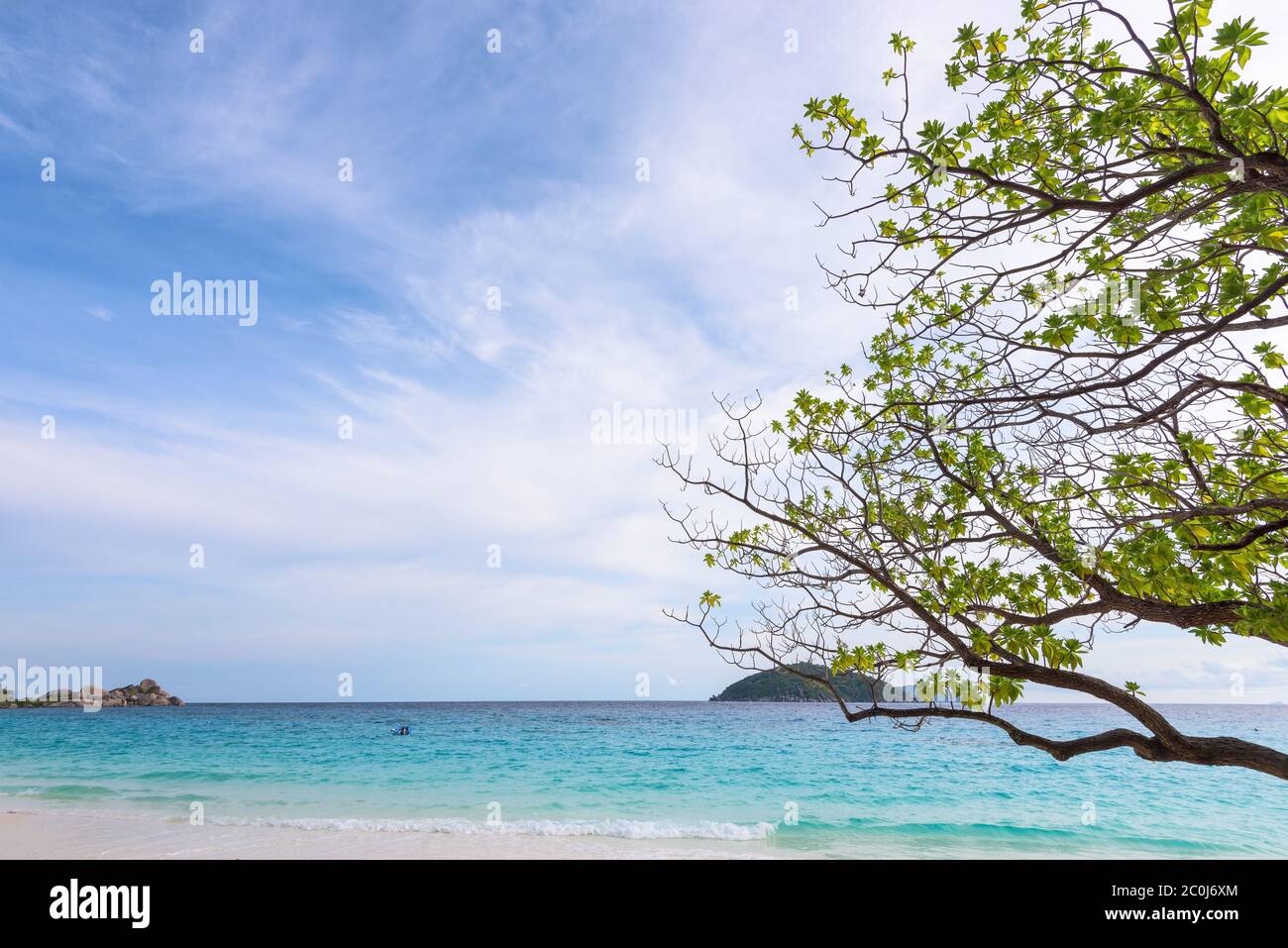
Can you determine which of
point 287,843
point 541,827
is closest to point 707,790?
point 541,827

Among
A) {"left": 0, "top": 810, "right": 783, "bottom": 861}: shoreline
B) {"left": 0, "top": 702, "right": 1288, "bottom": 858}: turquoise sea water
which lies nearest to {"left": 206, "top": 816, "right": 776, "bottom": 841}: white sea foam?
{"left": 0, "top": 702, "right": 1288, "bottom": 858}: turquoise sea water

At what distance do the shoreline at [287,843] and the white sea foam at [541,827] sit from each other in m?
0.31

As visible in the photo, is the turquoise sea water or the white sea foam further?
the turquoise sea water

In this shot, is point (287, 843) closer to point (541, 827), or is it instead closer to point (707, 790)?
point (541, 827)

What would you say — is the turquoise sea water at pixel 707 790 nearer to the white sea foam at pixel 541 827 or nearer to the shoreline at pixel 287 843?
the white sea foam at pixel 541 827

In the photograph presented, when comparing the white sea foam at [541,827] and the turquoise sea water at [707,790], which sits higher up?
the white sea foam at [541,827]

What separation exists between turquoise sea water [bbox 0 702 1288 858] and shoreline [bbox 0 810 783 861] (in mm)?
763

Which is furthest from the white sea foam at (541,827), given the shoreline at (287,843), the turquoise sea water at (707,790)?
the shoreline at (287,843)

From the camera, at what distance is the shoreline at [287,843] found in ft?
38.1

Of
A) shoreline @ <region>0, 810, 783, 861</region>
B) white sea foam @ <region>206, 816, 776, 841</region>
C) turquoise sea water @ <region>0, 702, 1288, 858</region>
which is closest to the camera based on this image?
shoreline @ <region>0, 810, 783, 861</region>

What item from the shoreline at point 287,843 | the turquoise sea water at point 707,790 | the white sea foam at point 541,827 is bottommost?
the turquoise sea water at point 707,790

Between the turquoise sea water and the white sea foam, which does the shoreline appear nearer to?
the white sea foam

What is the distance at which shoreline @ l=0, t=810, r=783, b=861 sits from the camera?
38.1ft
